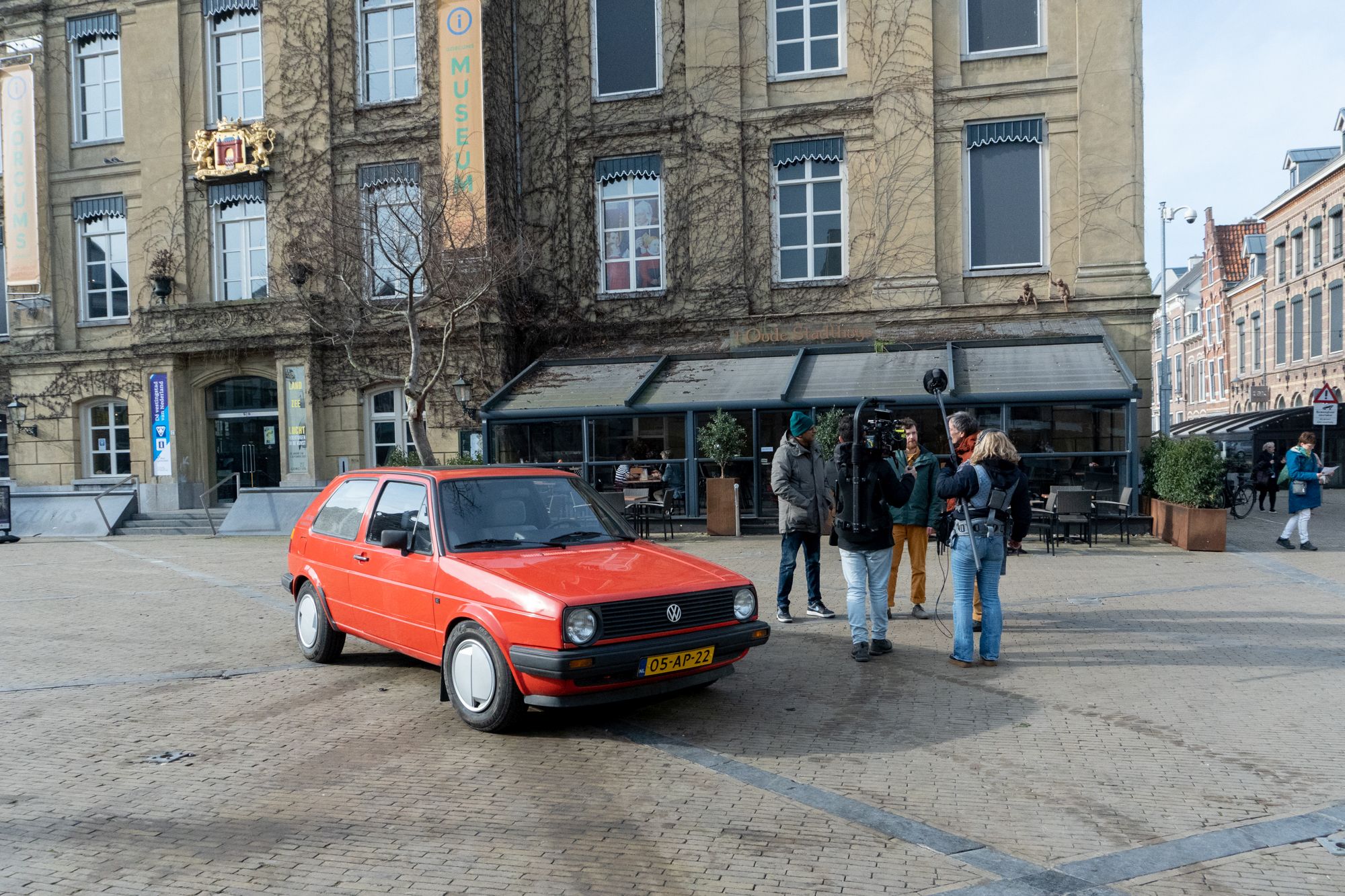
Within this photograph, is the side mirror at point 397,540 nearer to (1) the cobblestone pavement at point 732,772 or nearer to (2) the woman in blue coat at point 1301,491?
(1) the cobblestone pavement at point 732,772

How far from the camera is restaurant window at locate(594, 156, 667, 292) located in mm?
20297

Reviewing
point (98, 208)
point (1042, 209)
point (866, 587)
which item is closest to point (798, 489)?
point (866, 587)

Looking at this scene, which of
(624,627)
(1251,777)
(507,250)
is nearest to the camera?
(1251,777)

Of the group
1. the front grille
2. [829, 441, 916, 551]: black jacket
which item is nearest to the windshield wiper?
the front grille

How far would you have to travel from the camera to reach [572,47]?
67.6 feet

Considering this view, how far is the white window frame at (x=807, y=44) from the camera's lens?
19312 millimetres

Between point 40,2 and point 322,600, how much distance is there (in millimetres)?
23621

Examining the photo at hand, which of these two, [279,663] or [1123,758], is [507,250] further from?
[1123,758]

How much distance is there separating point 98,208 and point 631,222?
13347 mm

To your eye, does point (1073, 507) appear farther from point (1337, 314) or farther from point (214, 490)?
point (1337, 314)

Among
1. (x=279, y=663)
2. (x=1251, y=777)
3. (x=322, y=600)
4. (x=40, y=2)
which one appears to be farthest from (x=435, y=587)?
(x=40, y=2)

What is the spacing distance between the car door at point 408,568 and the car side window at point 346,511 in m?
0.23

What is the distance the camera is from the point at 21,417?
2342cm

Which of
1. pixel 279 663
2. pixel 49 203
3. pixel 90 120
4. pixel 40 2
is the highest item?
pixel 40 2
